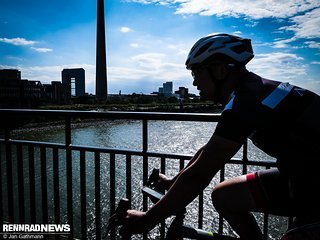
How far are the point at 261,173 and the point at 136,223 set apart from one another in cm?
68

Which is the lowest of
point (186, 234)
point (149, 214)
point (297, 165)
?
point (186, 234)

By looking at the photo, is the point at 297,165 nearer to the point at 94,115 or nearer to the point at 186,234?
the point at 186,234

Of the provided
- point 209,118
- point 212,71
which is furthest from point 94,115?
point 212,71

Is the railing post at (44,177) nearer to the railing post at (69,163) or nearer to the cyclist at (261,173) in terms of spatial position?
the railing post at (69,163)

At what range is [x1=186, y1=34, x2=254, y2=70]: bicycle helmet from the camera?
150cm

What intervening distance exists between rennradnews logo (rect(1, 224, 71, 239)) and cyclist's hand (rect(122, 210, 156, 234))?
209 centimetres

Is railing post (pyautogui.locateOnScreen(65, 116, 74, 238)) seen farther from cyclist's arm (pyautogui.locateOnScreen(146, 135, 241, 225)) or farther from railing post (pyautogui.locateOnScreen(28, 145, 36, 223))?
cyclist's arm (pyautogui.locateOnScreen(146, 135, 241, 225))

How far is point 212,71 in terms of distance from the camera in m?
1.53

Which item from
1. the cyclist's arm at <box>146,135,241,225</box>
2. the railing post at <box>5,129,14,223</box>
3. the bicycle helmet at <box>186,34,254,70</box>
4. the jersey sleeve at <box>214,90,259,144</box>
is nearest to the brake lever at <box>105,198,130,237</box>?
the cyclist's arm at <box>146,135,241,225</box>

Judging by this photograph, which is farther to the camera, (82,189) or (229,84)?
(82,189)

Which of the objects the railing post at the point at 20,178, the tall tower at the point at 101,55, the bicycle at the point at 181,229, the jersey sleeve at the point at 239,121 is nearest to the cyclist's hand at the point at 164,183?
the bicycle at the point at 181,229

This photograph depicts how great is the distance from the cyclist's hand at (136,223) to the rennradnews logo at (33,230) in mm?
2090

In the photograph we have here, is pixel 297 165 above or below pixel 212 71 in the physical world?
below

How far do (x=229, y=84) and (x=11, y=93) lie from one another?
8178 centimetres
